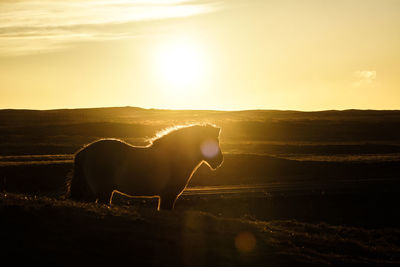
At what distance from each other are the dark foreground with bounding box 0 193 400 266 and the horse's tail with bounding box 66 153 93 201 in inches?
51.9

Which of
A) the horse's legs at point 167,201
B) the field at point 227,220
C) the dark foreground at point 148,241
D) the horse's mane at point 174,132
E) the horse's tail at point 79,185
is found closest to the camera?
the dark foreground at point 148,241

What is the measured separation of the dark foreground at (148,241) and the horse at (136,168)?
87 cm

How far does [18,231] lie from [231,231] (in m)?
5.10

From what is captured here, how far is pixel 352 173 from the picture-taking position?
4231cm

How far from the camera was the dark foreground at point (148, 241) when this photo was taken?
10852 millimetres

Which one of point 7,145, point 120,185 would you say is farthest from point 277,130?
point 120,185

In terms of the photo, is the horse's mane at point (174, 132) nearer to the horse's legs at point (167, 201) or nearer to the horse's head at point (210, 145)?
the horse's head at point (210, 145)

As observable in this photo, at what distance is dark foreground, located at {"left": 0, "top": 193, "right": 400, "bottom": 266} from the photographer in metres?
10.9

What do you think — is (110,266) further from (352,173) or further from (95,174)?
(352,173)

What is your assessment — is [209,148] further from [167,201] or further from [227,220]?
[227,220]

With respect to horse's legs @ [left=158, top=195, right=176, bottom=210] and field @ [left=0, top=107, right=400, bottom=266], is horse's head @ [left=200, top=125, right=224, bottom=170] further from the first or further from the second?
field @ [left=0, top=107, right=400, bottom=266]

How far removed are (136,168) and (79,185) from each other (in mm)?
1752

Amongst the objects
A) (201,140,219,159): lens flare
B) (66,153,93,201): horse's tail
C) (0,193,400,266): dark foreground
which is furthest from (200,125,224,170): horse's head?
(66,153,93,201): horse's tail

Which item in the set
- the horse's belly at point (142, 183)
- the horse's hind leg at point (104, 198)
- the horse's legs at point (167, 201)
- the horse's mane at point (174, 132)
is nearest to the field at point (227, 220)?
the horse's legs at point (167, 201)
